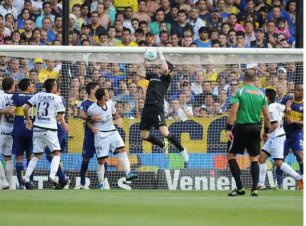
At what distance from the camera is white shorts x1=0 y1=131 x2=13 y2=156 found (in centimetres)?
1975

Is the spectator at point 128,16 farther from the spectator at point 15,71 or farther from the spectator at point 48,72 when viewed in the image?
the spectator at point 15,71

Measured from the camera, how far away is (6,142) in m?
19.8

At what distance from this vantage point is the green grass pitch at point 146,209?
37.5ft

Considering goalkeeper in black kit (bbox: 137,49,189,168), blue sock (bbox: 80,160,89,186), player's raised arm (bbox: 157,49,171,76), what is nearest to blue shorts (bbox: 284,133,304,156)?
goalkeeper in black kit (bbox: 137,49,189,168)

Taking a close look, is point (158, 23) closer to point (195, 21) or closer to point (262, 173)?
point (195, 21)

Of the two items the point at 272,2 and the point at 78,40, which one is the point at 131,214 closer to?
the point at 78,40

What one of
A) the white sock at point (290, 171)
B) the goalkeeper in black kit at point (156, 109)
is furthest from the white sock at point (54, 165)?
the white sock at point (290, 171)

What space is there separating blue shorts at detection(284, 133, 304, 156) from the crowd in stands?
3.94ft

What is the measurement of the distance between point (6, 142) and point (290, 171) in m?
5.08

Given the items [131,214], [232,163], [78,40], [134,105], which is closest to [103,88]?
[134,105]

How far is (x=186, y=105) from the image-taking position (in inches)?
814

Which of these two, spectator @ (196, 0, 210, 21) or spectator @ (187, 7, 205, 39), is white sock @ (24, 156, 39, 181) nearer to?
spectator @ (187, 7, 205, 39)

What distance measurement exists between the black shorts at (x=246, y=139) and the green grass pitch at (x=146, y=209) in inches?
28.9

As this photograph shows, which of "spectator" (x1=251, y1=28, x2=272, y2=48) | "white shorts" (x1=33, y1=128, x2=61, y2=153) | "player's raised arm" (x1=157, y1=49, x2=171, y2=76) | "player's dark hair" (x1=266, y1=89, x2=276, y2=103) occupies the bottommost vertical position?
"white shorts" (x1=33, y1=128, x2=61, y2=153)
